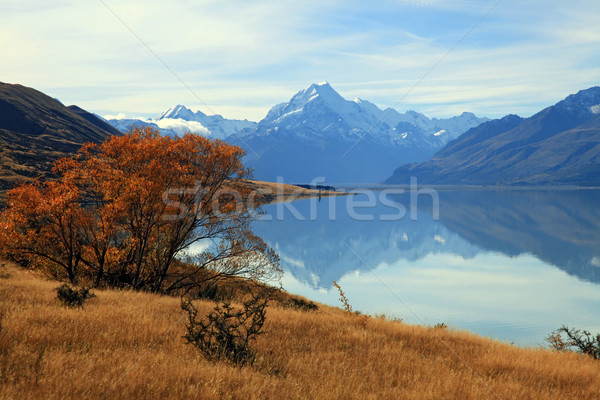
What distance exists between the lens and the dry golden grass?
7.71m

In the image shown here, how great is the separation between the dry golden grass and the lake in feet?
43.7

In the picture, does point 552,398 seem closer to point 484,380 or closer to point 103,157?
point 484,380

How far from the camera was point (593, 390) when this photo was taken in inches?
429

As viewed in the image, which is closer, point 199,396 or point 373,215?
point 199,396

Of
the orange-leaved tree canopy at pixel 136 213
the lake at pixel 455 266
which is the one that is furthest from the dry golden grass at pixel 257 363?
the lake at pixel 455 266

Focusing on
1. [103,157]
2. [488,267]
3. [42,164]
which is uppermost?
[42,164]

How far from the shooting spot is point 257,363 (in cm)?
1015

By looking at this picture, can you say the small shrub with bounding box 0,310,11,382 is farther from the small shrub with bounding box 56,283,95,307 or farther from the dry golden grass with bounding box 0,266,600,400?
the small shrub with bounding box 56,283,95,307

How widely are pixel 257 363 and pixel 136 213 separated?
18.0m

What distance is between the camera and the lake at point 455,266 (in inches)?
1773

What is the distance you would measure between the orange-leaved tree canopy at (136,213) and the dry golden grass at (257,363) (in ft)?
29.8

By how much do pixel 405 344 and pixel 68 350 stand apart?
35.2 ft

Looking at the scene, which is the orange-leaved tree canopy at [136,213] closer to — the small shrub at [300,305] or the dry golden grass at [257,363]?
the small shrub at [300,305]

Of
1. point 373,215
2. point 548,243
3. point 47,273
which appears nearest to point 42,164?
point 373,215
